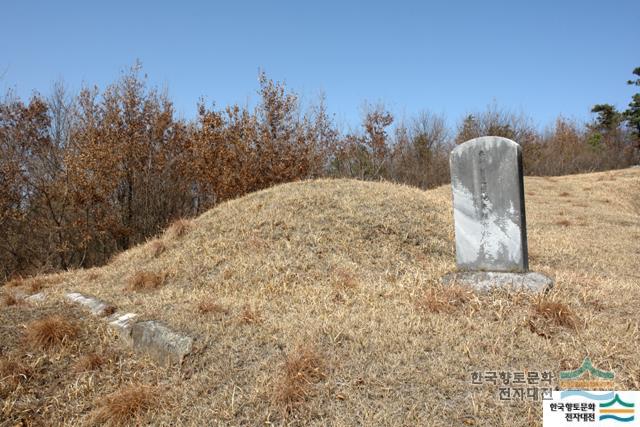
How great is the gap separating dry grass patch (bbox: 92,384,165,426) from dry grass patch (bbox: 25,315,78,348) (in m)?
1.23

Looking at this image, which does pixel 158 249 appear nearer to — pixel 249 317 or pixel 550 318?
pixel 249 317

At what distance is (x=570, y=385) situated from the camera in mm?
2918

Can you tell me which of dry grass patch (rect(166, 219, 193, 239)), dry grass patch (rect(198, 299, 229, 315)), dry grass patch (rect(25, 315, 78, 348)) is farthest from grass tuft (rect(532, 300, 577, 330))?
dry grass patch (rect(166, 219, 193, 239))

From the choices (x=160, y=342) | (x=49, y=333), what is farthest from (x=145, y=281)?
(x=160, y=342)

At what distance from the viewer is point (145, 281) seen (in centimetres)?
618

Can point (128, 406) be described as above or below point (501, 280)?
below

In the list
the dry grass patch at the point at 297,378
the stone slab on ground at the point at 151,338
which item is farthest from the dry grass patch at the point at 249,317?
the dry grass patch at the point at 297,378

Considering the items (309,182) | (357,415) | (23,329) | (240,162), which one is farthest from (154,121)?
(357,415)

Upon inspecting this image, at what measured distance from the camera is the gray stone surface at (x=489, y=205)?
15.8ft

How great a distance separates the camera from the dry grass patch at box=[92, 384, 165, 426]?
10.2ft

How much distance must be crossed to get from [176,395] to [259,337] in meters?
0.83

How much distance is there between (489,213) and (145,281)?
15.7 ft

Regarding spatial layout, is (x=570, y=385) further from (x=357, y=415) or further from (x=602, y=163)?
(x=602, y=163)

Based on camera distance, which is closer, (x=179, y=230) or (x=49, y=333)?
(x=49, y=333)
